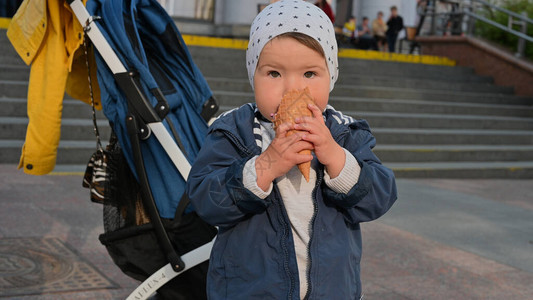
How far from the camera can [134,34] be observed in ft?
11.2

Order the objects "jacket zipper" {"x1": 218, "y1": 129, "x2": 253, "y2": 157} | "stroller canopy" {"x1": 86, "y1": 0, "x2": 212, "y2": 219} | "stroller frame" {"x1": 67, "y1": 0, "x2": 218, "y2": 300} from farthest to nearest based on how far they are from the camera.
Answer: "stroller canopy" {"x1": 86, "y1": 0, "x2": 212, "y2": 219}
"stroller frame" {"x1": 67, "y1": 0, "x2": 218, "y2": 300}
"jacket zipper" {"x1": 218, "y1": 129, "x2": 253, "y2": 157}

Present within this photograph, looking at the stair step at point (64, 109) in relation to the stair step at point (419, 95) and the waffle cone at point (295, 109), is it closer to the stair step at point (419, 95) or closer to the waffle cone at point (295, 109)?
the stair step at point (419, 95)

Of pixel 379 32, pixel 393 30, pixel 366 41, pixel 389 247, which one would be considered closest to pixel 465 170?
pixel 389 247

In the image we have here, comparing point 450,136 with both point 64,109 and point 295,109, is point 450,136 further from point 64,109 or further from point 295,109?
point 295,109

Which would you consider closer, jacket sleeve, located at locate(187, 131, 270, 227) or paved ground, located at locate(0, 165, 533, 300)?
jacket sleeve, located at locate(187, 131, 270, 227)

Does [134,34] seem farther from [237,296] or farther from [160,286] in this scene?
[237,296]

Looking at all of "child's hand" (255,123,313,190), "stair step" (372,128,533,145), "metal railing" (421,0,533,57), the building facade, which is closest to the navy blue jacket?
"child's hand" (255,123,313,190)

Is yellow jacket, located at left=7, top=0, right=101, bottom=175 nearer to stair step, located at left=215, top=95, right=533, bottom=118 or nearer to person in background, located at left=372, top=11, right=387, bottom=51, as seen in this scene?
stair step, located at left=215, top=95, right=533, bottom=118

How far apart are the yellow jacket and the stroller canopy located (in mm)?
186

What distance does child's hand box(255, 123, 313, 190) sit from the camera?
1797 millimetres

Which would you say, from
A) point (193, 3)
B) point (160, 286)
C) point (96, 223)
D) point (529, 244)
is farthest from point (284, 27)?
point (193, 3)

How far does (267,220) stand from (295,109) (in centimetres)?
39

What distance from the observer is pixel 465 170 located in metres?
10.3

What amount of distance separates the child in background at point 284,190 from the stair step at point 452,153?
820 cm
